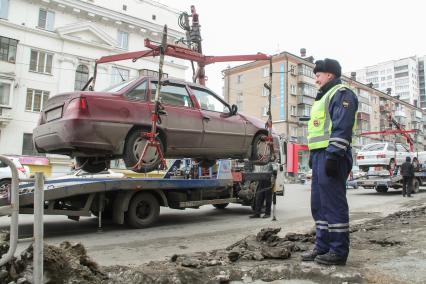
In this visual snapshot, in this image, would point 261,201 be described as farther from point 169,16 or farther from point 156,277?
point 169,16

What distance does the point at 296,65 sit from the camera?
159ft

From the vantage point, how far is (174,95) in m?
6.45

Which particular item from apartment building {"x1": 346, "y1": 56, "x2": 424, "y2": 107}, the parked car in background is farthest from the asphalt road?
apartment building {"x1": 346, "y1": 56, "x2": 424, "y2": 107}

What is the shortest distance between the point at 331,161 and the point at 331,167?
0.18ft

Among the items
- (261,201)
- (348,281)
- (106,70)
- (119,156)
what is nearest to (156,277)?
(348,281)

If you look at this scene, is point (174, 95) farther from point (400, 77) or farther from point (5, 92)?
point (400, 77)

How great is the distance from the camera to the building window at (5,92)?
24.6 m

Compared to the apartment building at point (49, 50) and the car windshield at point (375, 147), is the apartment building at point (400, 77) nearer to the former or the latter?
the apartment building at point (49, 50)

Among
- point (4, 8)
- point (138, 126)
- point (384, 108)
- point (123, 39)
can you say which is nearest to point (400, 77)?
point (384, 108)

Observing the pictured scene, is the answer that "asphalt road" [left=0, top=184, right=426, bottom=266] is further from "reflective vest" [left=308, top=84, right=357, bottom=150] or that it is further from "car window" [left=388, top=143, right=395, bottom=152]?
"car window" [left=388, top=143, right=395, bottom=152]

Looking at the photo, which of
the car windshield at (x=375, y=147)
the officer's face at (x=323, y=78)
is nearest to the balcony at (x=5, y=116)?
the car windshield at (x=375, y=147)

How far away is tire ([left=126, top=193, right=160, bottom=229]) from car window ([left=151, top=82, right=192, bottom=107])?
8.97 feet

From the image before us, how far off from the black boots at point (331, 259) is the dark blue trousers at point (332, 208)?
4 centimetres

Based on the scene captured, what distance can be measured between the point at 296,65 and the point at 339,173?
46.1 metres
